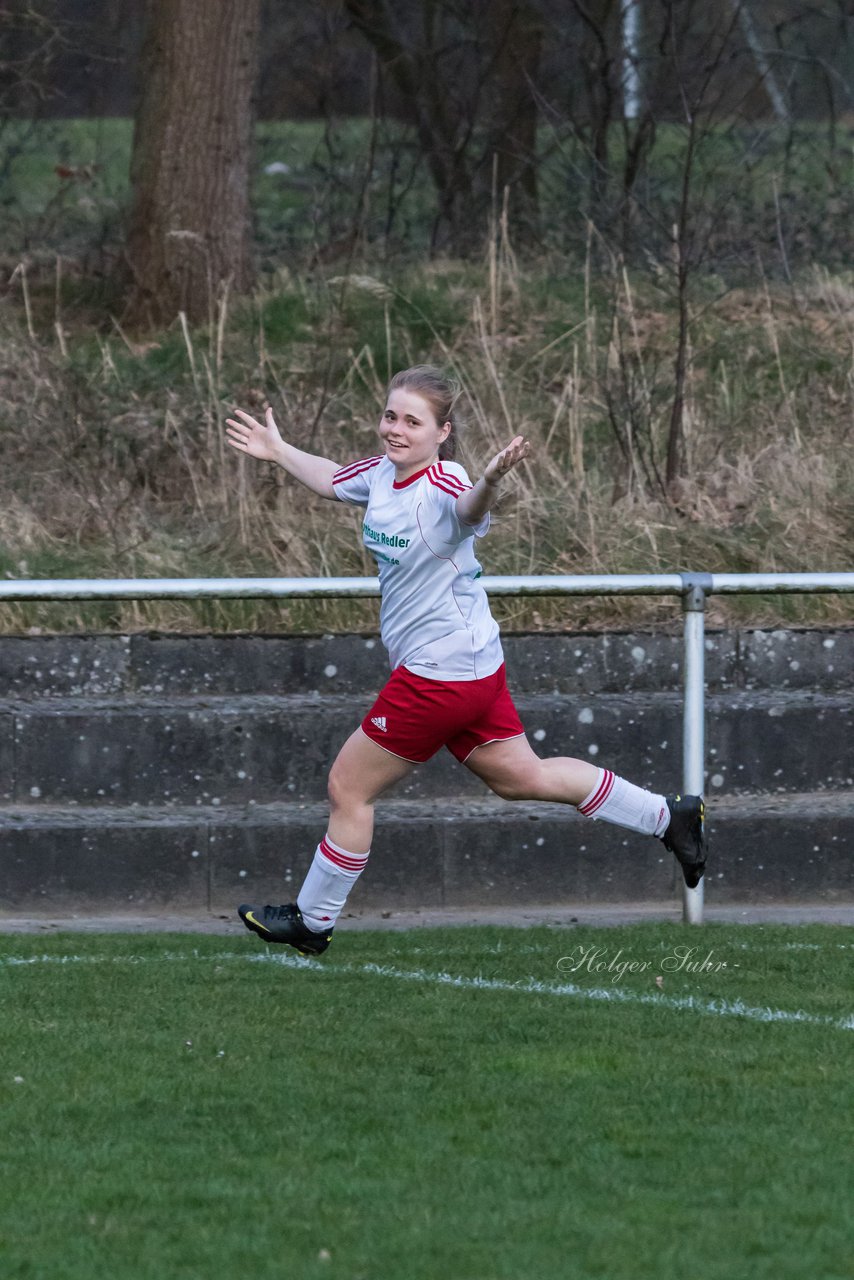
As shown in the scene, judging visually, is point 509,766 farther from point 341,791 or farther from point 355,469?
point 355,469

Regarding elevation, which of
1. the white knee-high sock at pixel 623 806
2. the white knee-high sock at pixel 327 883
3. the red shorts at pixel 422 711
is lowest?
the white knee-high sock at pixel 327 883

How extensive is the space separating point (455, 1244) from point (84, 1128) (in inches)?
44.0

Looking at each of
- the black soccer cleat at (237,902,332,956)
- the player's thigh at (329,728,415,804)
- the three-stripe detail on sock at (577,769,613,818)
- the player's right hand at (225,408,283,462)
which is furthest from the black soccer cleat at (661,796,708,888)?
the player's right hand at (225,408,283,462)

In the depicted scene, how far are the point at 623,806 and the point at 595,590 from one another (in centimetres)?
101

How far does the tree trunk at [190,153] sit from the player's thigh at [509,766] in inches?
283

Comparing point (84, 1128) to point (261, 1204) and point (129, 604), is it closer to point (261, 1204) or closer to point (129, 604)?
point (261, 1204)

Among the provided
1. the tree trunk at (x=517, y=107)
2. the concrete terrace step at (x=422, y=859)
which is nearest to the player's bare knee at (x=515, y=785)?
the concrete terrace step at (x=422, y=859)

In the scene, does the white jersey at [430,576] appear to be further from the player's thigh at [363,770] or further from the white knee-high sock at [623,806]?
the white knee-high sock at [623,806]

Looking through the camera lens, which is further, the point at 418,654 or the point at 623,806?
the point at 623,806

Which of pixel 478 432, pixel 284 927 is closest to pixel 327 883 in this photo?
pixel 284 927

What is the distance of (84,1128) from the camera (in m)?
4.36

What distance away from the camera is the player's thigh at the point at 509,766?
234 inches

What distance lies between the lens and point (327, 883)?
231 inches

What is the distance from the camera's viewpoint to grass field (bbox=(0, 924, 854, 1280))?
11.9 ft
